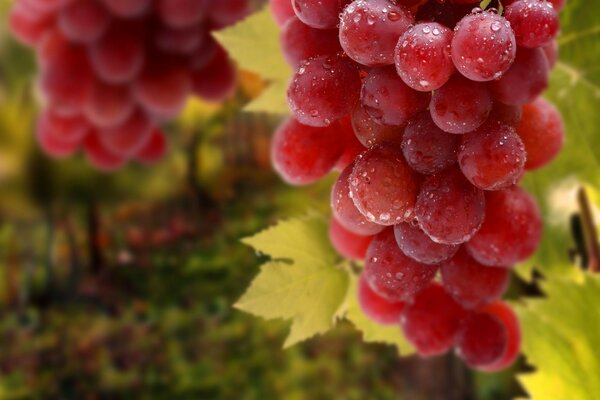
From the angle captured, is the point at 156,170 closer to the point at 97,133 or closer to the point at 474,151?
the point at 97,133

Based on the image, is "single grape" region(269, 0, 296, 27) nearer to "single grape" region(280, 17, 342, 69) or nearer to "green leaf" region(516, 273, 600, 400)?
"single grape" region(280, 17, 342, 69)

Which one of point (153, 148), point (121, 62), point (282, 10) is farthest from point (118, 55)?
point (282, 10)

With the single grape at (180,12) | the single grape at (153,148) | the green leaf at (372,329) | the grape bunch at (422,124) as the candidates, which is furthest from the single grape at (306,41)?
the single grape at (153,148)

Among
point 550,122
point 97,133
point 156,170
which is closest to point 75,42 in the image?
point 97,133

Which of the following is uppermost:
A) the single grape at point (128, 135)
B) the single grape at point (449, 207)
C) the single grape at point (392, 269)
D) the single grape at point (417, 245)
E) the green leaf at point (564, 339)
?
the single grape at point (449, 207)

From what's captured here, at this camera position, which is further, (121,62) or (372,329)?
(121,62)

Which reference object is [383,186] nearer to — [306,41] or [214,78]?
[306,41]

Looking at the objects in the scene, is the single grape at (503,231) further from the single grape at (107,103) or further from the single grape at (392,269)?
the single grape at (107,103)
